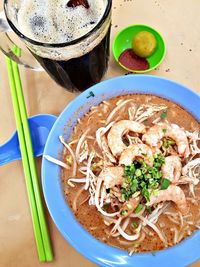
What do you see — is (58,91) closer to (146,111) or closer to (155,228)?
(146,111)

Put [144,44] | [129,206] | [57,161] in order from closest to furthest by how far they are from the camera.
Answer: [129,206] → [57,161] → [144,44]

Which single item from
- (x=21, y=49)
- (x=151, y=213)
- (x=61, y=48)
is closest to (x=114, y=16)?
(x=21, y=49)

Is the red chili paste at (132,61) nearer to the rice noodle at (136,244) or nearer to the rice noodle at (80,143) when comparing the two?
the rice noodle at (80,143)

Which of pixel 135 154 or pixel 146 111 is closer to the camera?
pixel 135 154

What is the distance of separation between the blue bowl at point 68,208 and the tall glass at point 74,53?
9 centimetres

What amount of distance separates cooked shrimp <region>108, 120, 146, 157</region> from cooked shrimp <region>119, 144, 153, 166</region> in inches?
1.1

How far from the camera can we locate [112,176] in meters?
1.12

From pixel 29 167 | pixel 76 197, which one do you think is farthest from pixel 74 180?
pixel 29 167

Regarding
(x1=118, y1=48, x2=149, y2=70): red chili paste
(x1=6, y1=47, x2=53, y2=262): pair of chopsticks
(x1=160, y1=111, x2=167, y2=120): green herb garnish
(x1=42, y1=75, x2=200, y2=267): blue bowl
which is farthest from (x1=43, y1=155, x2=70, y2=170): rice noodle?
(x1=118, y1=48, x2=149, y2=70): red chili paste

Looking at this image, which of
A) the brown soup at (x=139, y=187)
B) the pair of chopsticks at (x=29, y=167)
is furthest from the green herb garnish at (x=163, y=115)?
the pair of chopsticks at (x=29, y=167)

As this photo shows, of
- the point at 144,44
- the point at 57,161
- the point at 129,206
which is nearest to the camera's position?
the point at 129,206

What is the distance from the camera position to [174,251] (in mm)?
1142

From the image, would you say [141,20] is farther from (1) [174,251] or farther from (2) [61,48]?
(1) [174,251]

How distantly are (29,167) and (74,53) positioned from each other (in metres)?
0.45
